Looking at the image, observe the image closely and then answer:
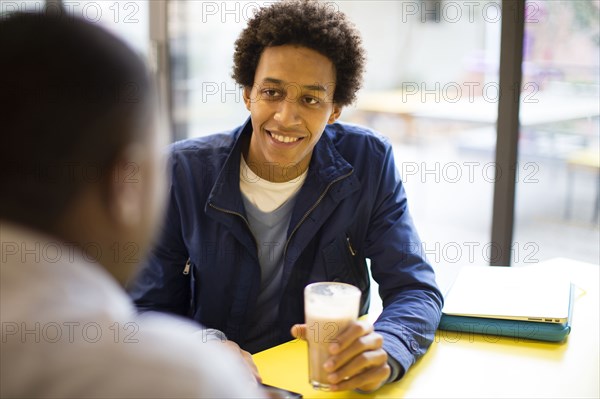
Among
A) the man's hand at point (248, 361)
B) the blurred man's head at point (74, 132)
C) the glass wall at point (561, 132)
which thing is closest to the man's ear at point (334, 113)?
the man's hand at point (248, 361)

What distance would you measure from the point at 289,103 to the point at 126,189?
49.7 inches

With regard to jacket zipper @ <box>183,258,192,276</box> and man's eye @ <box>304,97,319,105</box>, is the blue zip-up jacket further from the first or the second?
man's eye @ <box>304,97,319,105</box>

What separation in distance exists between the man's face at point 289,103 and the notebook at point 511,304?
566 millimetres

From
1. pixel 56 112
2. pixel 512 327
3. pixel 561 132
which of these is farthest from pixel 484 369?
pixel 561 132

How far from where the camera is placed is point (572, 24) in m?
2.92

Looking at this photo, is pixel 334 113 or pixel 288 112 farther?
pixel 334 113

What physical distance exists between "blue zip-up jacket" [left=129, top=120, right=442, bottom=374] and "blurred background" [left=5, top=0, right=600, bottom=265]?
761 mm

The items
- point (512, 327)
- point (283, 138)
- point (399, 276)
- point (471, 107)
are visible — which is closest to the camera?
point (512, 327)

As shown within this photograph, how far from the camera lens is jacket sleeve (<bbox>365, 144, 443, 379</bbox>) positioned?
1.62m

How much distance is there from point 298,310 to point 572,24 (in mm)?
1730

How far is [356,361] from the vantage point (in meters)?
1.41

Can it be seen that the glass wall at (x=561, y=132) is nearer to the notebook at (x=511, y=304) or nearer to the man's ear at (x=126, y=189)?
the notebook at (x=511, y=304)

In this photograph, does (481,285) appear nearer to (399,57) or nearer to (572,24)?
(572,24)

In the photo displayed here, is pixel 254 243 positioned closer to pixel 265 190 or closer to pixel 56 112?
pixel 265 190
